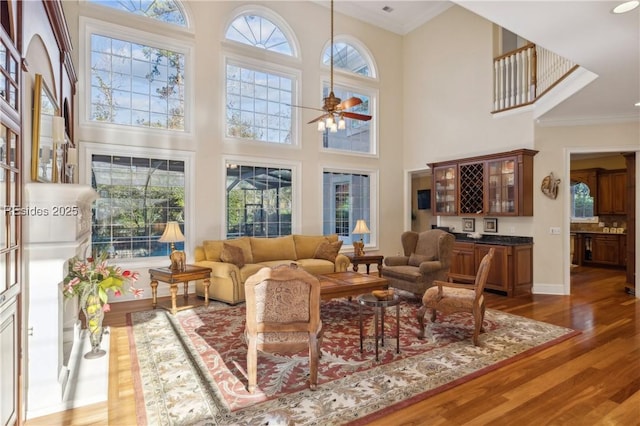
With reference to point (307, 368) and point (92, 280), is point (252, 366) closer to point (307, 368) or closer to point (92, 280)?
point (307, 368)

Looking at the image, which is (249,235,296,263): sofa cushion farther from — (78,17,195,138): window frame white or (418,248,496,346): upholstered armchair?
(418,248,496,346): upholstered armchair

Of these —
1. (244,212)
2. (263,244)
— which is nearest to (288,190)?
(244,212)

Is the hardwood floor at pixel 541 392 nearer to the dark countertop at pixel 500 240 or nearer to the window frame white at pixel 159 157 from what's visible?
the window frame white at pixel 159 157

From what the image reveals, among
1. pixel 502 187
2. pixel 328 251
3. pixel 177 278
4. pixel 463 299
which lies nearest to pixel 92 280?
pixel 177 278

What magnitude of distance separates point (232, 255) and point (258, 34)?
4.29m

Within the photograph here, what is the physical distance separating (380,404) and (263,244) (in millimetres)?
3891

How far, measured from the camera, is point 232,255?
16.9 feet

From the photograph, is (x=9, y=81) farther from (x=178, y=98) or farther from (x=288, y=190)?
(x=288, y=190)

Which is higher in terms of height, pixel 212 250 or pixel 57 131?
pixel 57 131

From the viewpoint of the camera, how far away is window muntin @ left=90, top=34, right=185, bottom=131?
5297 mm

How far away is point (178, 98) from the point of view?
5.91m

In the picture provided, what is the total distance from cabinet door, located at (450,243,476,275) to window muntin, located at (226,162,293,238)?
10.5 feet

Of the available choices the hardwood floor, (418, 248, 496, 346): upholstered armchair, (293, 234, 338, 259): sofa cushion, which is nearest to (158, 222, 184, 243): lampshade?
the hardwood floor

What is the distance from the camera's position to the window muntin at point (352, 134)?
24.6ft
